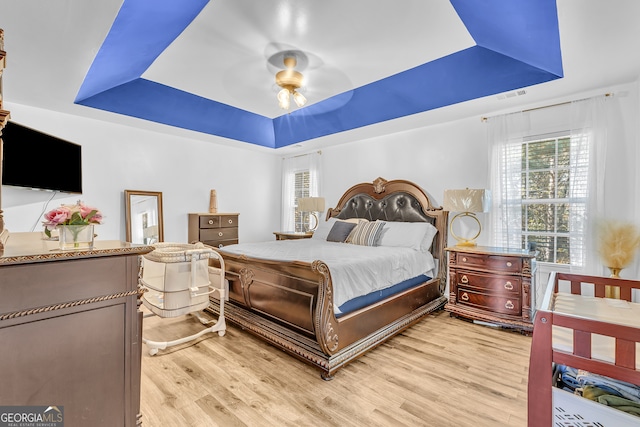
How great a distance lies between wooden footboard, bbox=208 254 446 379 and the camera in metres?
2.19

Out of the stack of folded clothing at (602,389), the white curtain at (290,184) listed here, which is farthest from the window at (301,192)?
the stack of folded clothing at (602,389)

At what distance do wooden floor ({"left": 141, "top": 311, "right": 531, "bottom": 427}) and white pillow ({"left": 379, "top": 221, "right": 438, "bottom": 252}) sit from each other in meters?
1.13

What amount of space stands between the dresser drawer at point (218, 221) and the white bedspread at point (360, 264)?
5.69 ft

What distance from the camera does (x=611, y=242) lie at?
8.70 feet

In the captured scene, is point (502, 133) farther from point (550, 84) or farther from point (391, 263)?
point (391, 263)

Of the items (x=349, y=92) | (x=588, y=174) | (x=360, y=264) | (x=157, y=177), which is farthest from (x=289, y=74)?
(x=588, y=174)

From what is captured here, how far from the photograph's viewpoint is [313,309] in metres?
2.25

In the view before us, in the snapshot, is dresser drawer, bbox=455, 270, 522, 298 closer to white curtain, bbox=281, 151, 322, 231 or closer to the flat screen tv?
white curtain, bbox=281, 151, 322, 231

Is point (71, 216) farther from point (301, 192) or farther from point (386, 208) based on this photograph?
point (301, 192)

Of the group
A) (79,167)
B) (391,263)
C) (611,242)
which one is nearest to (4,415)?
(391,263)

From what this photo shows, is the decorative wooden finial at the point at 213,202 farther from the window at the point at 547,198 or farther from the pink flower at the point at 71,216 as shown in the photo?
the window at the point at 547,198

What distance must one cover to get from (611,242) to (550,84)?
1.58m

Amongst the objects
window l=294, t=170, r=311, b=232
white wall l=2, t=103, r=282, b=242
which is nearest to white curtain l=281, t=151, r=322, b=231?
window l=294, t=170, r=311, b=232

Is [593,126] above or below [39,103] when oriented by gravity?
below
